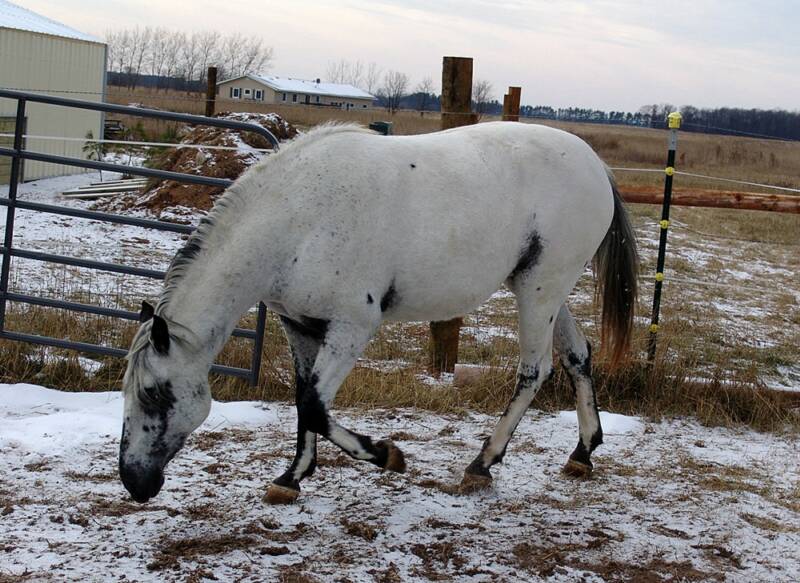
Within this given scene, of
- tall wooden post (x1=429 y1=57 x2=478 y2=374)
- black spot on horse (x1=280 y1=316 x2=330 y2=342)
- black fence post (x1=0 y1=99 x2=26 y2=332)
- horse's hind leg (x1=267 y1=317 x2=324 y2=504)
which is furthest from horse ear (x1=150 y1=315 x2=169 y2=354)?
tall wooden post (x1=429 y1=57 x2=478 y2=374)

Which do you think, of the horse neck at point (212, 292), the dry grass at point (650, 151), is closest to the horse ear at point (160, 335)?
the horse neck at point (212, 292)

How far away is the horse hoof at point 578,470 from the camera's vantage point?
4453 mm

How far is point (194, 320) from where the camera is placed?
338 centimetres

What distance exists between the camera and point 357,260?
140 inches

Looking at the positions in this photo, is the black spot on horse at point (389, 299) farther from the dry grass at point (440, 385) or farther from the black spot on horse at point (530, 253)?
the dry grass at point (440, 385)

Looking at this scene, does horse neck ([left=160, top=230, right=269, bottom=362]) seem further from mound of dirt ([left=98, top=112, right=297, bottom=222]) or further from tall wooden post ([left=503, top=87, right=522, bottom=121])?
mound of dirt ([left=98, top=112, right=297, bottom=222])

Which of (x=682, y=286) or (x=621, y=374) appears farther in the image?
(x=682, y=286)

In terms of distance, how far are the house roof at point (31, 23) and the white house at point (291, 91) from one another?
4190 cm

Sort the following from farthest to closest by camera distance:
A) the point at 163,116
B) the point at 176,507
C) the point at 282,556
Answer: the point at 163,116
the point at 176,507
the point at 282,556

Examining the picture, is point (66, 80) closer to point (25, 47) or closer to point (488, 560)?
point (25, 47)

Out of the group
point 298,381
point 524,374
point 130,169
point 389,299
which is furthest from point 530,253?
point 130,169

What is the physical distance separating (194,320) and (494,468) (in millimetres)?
1972

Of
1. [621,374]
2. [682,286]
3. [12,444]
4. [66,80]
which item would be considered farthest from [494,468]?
[66,80]

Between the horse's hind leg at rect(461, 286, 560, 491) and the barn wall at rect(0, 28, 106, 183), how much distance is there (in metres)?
13.5
